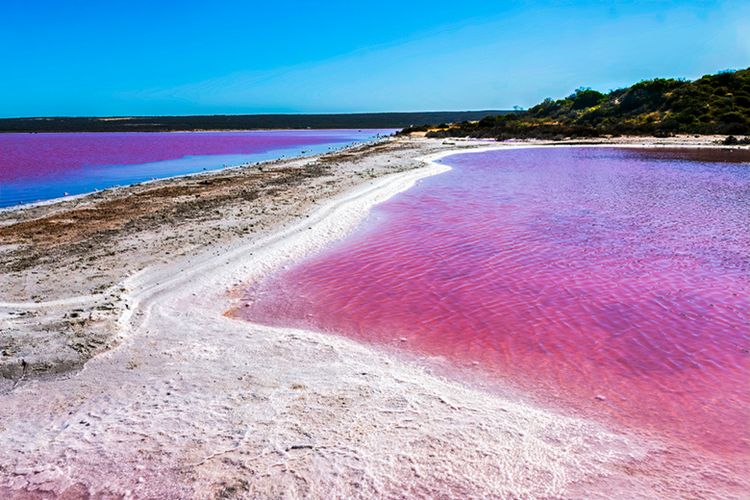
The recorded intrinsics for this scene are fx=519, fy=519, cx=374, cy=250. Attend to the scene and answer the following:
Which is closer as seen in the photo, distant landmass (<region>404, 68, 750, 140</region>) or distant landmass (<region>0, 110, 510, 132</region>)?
distant landmass (<region>404, 68, 750, 140</region>)

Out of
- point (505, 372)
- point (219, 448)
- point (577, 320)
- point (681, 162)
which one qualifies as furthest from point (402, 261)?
point (681, 162)

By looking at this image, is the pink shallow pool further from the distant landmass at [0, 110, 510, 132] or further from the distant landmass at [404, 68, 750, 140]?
the distant landmass at [0, 110, 510, 132]

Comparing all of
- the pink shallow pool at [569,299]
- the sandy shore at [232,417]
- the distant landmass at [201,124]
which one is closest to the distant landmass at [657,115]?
the pink shallow pool at [569,299]

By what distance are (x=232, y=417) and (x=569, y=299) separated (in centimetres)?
527

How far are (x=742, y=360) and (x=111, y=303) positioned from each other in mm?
8005

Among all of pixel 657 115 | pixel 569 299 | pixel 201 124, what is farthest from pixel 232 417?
pixel 201 124

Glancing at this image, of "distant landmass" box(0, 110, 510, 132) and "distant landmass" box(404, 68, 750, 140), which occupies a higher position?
"distant landmass" box(404, 68, 750, 140)

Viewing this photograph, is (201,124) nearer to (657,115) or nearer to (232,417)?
(657,115)

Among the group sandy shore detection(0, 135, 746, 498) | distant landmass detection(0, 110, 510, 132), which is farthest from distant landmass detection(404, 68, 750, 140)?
distant landmass detection(0, 110, 510, 132)

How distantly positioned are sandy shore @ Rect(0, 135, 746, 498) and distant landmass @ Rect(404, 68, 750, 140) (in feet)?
141

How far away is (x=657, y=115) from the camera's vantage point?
164 ft

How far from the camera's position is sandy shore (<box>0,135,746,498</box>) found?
3.96 metres

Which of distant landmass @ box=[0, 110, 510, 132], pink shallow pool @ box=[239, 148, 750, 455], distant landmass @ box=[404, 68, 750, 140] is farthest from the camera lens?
distant landmass @ box=[0, 110, 510, 132]

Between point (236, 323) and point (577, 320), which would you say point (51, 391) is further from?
point (577, 320)
